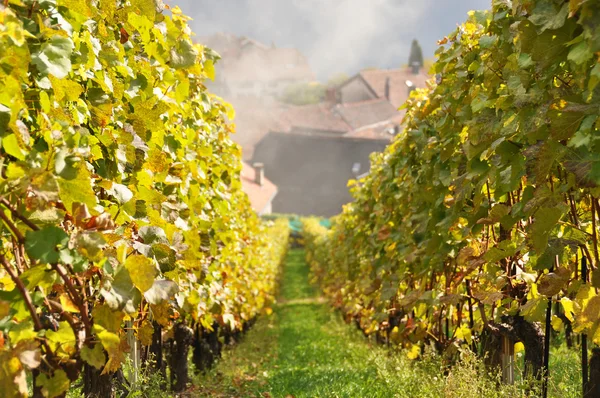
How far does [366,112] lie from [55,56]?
56.4 metres

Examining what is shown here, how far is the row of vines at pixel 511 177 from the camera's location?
2.13 m

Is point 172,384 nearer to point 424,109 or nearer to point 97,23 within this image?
point 424,109

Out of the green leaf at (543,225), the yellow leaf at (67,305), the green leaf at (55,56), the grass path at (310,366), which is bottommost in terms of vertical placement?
the grass path at (310,366)

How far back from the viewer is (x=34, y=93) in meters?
2.18

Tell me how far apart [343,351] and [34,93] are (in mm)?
6895

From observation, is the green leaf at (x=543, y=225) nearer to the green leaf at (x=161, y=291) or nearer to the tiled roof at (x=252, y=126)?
the green leaf at (x=161, y=291)

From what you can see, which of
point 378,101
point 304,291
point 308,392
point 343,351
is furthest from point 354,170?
point 308,392

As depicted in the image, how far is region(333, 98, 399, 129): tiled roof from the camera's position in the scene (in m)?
55.8

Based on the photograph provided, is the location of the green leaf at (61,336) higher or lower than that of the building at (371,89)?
lower

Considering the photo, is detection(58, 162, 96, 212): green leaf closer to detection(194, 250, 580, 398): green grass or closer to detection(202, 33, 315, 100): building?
detection(194, 250, 580, 398): green grass

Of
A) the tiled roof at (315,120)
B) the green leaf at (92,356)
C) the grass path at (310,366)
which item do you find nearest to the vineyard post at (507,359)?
the grass path at (310,366)

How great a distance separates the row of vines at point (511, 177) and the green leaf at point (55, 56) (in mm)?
1672

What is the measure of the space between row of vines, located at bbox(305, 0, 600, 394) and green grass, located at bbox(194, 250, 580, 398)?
30 cm

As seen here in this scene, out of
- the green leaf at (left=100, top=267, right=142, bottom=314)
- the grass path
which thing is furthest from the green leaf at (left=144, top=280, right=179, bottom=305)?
the grass path
